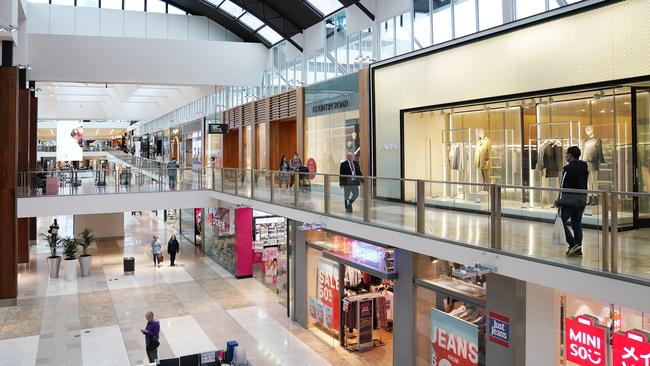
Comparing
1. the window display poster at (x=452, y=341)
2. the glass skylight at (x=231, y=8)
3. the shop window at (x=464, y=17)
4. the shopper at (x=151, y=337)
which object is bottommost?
the shopper at (x=151, y=337)

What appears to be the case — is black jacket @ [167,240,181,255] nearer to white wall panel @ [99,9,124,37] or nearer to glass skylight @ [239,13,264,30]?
white wall panel @ [99,9,124,37]

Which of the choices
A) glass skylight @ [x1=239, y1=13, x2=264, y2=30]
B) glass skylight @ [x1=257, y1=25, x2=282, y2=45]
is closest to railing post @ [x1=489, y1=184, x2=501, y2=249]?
glass skylight @ [x1=257, y1=25, x2=282, y2=45]

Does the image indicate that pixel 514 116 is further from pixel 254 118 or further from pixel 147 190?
pixel 254 118

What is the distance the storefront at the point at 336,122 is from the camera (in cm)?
1531

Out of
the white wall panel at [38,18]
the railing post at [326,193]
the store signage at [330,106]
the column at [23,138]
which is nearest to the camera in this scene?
the railing post at [326,193]

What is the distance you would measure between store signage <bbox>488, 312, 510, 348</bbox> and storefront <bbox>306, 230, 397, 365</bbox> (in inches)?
141

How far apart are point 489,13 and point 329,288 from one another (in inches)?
281

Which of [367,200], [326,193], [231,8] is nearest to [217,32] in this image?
[231,8]

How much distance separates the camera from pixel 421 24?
1376 centimetres

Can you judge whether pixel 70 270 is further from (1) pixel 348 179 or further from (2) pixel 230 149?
(1) pixel 348 179

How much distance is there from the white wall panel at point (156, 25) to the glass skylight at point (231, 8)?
10.3ft

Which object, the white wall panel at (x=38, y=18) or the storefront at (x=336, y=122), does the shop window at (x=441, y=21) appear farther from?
the white wall panel at (x=38, y=18)

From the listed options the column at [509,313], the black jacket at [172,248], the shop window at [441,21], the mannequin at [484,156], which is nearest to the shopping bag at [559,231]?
the column at [509,313]

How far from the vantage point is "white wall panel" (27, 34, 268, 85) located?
20500 mm
